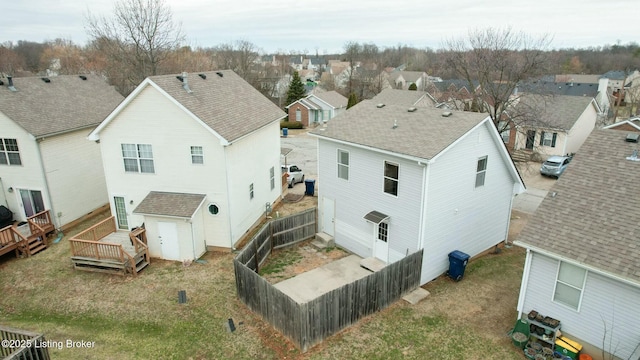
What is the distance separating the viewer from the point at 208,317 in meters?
13.5

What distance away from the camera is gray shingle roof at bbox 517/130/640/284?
33.1 feet

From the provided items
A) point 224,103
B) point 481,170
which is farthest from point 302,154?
point 481,170

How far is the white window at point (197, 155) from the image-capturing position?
57.1ft

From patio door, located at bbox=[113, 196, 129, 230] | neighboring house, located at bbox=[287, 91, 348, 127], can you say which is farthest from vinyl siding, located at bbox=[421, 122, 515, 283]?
neighboring house, located at bbox=[287, 91, 348, 127]

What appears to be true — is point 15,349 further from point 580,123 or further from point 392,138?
point 580,123

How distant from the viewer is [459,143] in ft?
48.2

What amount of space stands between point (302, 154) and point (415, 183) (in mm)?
25290

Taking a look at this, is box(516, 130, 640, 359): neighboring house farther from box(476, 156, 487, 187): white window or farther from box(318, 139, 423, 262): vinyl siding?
box(318, 139, 423, 262): vinyl siding

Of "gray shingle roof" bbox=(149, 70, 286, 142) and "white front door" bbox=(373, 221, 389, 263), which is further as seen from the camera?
"gray shingle roof" bbox=(149, 70, 286, 142)

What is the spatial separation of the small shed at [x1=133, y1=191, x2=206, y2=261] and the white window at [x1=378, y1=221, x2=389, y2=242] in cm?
823

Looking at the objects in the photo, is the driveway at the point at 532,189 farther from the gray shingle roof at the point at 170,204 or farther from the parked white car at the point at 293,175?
the gray shingle roof at the point at 170,204

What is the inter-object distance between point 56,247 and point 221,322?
11827 mm

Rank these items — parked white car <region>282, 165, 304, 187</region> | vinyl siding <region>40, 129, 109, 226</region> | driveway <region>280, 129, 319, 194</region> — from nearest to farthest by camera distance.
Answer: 1. vinyl siding <region>40, 129, 109, 226</region>
2. parked white car <region>282, 165, 304, 187</region>
3. driveway <region>280, 129, 319, 194</region>

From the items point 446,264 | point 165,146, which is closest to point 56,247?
point 165,146
